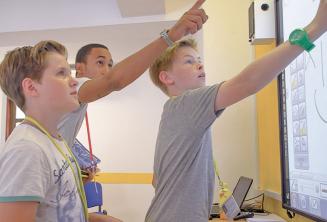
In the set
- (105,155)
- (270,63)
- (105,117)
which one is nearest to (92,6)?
(105,117)

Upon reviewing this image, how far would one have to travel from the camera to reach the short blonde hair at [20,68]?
1.05 m

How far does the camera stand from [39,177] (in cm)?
84

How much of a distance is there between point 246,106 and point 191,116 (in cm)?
158

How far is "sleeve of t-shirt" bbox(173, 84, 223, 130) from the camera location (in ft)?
3.39

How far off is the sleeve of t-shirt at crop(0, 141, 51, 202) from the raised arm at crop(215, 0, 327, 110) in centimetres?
53

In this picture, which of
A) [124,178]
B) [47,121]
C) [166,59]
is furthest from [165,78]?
[124,178]

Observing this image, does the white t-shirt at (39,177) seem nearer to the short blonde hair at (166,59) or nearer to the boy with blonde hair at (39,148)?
the boy with blonde hair at (39,148)

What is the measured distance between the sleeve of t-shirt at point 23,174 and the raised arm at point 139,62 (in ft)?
1.75

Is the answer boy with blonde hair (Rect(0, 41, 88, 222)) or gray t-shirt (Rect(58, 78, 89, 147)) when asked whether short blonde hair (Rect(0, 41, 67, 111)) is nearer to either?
boy with blonde hair (Rect(0, 41, 88, 222))

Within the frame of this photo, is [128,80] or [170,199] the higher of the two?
[128,80]

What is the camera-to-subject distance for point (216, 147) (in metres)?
2.58

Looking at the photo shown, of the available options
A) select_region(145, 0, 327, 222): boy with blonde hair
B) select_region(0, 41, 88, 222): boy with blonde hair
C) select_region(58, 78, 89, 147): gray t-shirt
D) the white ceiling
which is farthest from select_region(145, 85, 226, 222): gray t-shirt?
the white ceiling

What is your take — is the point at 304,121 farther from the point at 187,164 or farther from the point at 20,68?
the point at 20,68

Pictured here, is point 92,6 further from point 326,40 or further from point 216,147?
point 326,40
